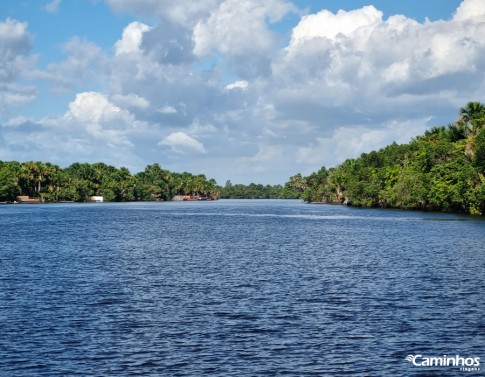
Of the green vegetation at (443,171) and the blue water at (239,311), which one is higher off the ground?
the green vegetation at (443,171)

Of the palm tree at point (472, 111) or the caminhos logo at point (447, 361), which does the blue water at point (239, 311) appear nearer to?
the caminhos logo at point (447, 361)

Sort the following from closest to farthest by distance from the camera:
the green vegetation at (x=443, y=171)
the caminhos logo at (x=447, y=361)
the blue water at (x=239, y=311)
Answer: the caminhos logo at (x=447, y=361) → the blue water at (x=239, y=311) → the green vegetation at (x=443, y=171)

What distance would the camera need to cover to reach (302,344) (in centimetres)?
2536

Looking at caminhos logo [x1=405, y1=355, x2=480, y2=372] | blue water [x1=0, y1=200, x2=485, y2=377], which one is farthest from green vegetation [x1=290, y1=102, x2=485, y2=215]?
caminhos logo [x1=405, y1=355, x2=480, y2=372]

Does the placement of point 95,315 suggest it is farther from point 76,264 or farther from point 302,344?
point 76,264

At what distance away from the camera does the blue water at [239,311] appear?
23.2m

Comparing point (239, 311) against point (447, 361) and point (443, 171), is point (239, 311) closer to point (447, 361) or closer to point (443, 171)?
point (447, 361)

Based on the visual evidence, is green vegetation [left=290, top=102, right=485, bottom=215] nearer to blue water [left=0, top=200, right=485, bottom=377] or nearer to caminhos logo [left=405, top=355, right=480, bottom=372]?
blue water [left=0, top=200, right=485, bottom=377]

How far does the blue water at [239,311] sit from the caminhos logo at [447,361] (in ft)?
1.44

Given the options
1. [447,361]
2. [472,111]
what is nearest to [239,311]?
[447,361]

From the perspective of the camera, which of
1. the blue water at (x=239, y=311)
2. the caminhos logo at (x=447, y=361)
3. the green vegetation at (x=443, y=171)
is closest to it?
the caminhos logo at (x=447, y=361)

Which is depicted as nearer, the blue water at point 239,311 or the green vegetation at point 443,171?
the blue water at point 239,311

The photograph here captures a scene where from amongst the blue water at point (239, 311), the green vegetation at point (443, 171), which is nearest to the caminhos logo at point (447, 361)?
the blue water at point (239, 311)

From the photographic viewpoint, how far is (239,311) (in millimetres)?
31609
